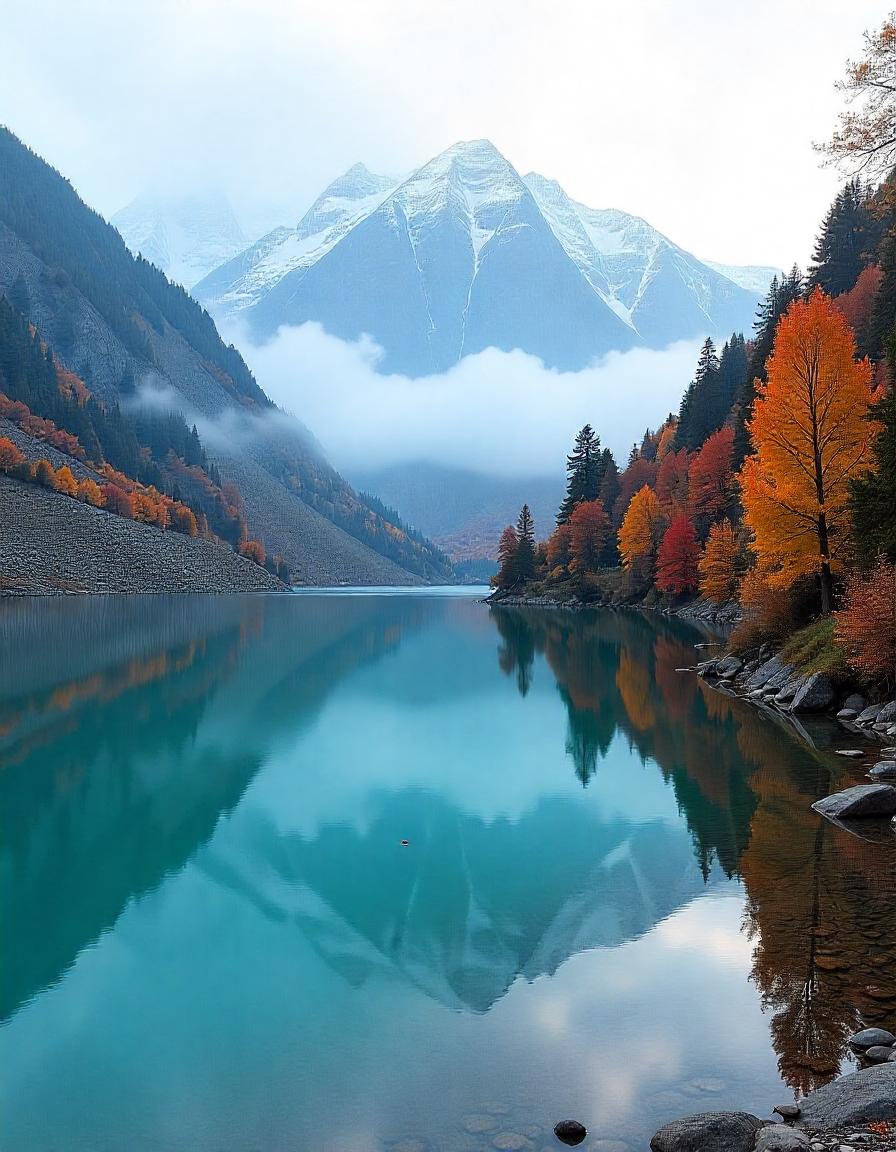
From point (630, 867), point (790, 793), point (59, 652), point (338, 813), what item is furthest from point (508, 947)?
point (59, 652)

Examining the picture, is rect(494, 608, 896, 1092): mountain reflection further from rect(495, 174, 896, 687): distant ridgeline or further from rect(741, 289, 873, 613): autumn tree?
rect(741, 289, 873, 613): autumn tree

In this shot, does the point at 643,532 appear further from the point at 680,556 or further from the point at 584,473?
the point at 584,473

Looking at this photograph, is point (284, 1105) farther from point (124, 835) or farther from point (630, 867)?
point (124, 835)

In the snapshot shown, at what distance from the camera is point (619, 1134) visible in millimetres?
7328

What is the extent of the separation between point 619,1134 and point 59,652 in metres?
46.4

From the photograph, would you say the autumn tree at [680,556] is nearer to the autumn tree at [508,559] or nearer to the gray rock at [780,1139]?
the autumn tree at [508,559]

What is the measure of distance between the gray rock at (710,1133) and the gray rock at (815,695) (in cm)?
2351

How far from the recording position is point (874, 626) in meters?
24.7

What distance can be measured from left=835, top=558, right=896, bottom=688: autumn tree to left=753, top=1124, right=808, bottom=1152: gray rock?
67.7ft

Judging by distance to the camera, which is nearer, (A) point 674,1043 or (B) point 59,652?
(A) point 674,1043

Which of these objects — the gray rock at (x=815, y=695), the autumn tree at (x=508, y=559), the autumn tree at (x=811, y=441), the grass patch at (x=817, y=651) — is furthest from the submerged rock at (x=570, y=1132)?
the autumn tree at (x=508, y=559)

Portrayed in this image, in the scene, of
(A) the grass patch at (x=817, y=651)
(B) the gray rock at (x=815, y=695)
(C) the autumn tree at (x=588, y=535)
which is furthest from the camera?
(C) the autumn tree at (x=588, y=535)

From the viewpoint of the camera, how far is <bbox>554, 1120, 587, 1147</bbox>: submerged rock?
7184 millimetres

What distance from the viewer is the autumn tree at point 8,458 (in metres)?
129
